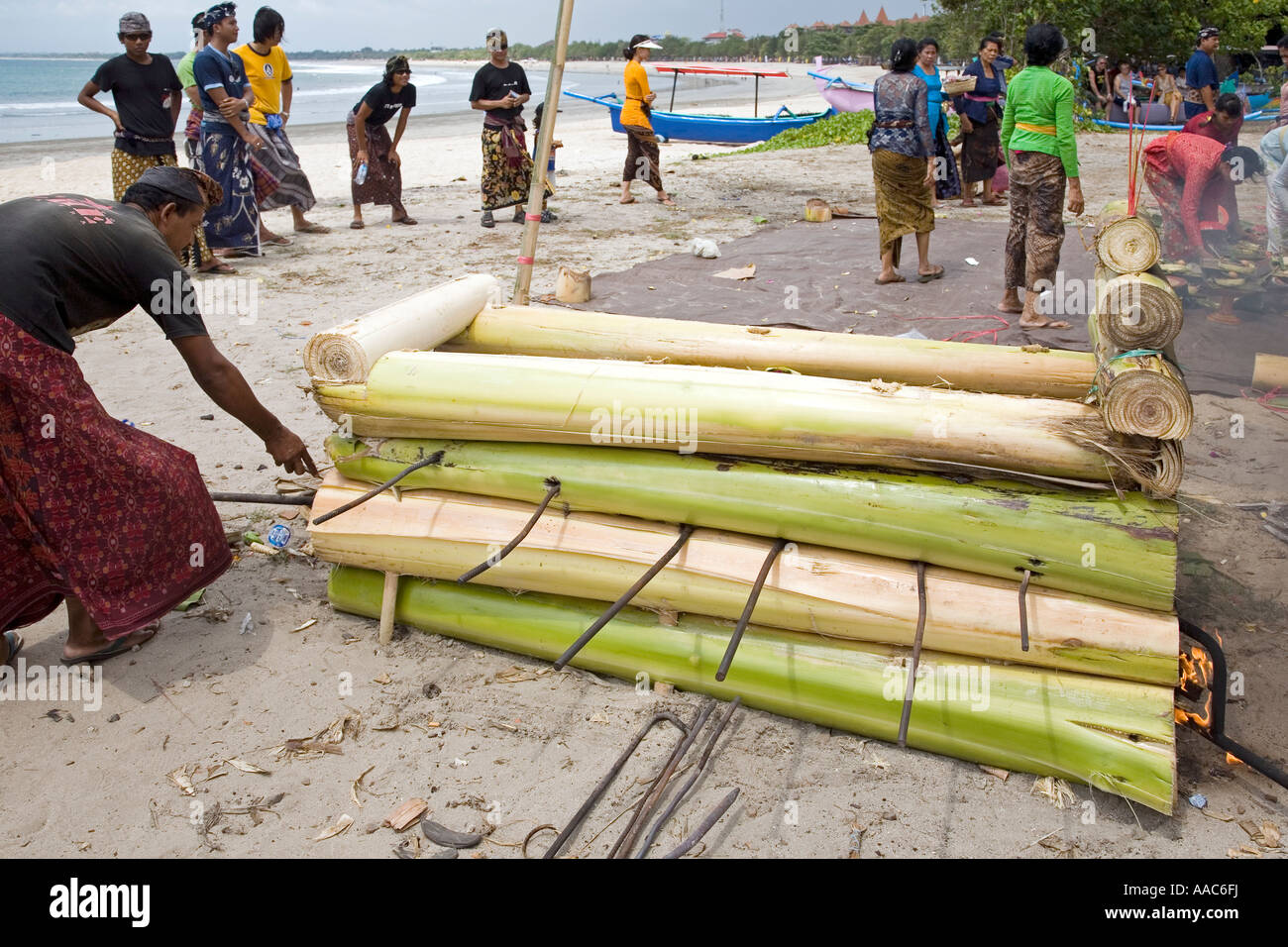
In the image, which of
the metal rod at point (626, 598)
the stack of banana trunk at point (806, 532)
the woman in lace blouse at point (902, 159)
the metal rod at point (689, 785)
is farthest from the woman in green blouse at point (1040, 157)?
the metal rod at point (689, 785)

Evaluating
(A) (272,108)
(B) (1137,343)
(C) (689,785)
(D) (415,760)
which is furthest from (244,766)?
(A) (272,108)

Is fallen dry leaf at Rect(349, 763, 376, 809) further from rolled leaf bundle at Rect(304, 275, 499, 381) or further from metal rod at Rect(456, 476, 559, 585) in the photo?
rolled leaf bundle at Rect(304, 275, 499, 381)

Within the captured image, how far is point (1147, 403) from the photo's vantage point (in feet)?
8.51

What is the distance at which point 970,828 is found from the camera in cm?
262

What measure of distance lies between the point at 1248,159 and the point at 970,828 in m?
9.29

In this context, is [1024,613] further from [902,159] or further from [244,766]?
[902,159]

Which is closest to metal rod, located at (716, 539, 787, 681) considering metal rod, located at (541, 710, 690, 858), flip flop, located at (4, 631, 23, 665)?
metal rod, located at (541, 710, 690, 858)

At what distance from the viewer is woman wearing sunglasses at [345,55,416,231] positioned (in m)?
9.91

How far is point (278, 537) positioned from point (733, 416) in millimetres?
2267

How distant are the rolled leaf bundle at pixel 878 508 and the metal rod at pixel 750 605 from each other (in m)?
0.08

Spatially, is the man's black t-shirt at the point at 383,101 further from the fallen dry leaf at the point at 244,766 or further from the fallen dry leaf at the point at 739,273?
the fallen dry leaf at the point at 244,766

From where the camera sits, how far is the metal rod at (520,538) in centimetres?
299

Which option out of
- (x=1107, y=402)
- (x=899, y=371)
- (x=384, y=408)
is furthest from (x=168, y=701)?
(x=1107, y=402)

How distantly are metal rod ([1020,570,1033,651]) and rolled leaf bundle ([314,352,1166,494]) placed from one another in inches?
12.4
